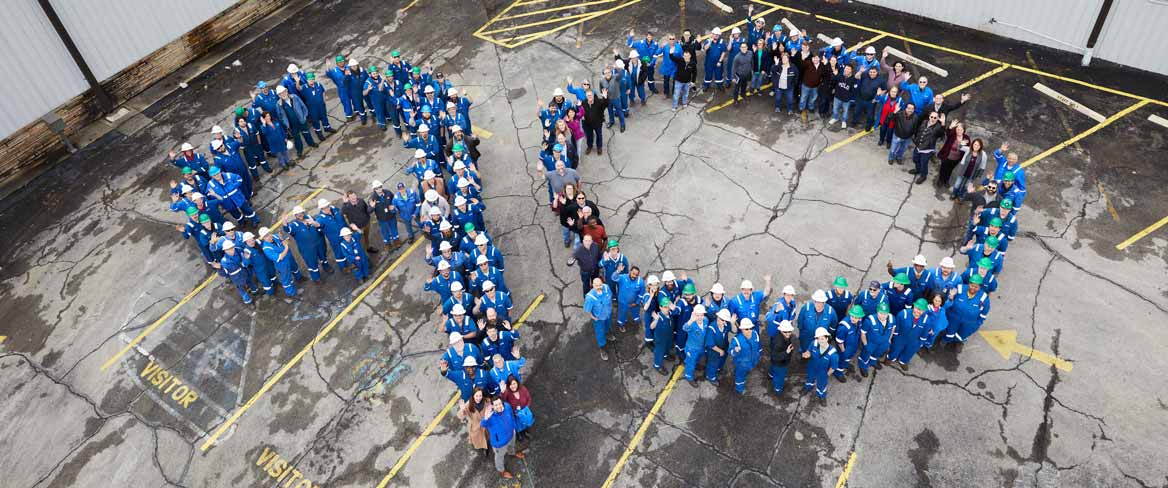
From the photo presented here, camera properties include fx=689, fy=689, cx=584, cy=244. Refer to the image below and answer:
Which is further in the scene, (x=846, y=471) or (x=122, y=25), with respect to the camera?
(x=122, y=25)

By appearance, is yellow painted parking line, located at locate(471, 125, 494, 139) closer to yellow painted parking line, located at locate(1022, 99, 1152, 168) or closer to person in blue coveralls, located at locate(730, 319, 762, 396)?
person in blue coveralls, located at locate(730, 319, 762, 396)

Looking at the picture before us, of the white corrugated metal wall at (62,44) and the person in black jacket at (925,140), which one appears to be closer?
the person in black jacket at (925,140)

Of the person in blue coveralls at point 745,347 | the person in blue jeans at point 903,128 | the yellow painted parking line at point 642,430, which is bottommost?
the yellow painted parking line at point 642,430

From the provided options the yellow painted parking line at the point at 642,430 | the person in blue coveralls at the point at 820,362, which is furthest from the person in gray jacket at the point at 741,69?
the yellow painted parking line at the point at 642,430

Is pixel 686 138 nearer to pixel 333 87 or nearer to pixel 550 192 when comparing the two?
pixel 550 192

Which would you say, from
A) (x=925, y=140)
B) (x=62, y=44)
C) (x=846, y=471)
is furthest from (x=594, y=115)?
(x=62, y=44)

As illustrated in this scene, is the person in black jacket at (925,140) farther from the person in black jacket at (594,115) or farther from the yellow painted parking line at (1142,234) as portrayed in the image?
the person in black jacket at (594,115)

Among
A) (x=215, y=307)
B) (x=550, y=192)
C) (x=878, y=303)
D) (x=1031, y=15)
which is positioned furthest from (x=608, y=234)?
(x=1031, y=15)

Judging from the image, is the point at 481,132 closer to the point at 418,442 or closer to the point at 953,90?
the point at 418,442
